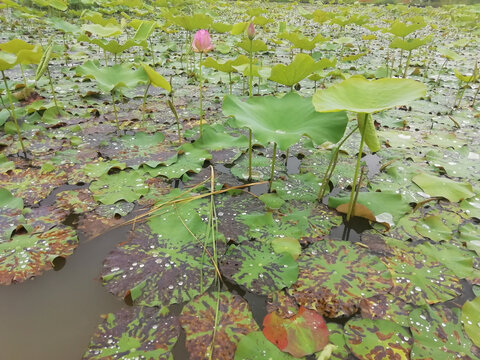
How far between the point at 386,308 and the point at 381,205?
66cm

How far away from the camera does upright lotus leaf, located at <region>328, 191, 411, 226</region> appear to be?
1.56 metres

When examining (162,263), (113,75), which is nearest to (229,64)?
(113,75)

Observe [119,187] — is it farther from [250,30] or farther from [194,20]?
[194,20]

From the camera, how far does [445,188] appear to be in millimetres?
1737

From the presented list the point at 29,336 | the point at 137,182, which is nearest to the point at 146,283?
the point at 29,336

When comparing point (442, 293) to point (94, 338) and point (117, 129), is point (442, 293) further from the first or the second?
point (117, 129)

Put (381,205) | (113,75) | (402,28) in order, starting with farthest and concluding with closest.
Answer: (402,28) < (113,75) < (381,205)

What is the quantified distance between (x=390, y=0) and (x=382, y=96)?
2296 cm

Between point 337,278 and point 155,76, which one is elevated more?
point 155,76

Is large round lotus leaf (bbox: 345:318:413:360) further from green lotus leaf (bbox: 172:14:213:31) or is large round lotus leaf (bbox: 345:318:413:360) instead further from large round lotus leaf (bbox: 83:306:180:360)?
green lotus leaf (bbox: 172:14:213:31)

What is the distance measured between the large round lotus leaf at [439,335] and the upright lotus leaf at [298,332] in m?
0.29

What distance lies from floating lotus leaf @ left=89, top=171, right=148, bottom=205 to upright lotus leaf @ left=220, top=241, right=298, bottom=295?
696mm

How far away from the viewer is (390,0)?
62.7ft

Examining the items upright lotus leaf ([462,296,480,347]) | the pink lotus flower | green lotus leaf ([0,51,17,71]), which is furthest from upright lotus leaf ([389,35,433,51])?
green lotus leaf ([0,51,17,71])
